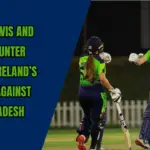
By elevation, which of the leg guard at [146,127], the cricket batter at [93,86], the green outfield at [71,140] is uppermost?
the cricket batter at [93,86]

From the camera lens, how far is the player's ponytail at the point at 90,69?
593 inches

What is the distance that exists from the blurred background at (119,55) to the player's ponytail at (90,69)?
8.97 metres

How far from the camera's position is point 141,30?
29672 mm

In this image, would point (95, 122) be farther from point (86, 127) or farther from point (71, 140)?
point (71, 140)

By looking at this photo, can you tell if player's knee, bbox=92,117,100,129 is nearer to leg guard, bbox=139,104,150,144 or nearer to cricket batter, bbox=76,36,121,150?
cricket batter, bbox=76,36,121,150

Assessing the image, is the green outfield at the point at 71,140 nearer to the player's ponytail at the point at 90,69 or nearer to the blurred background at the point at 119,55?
the blurred background at the point at 119,55

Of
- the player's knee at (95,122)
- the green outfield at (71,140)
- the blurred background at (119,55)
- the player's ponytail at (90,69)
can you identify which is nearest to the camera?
the player's ponytail at (90,69)

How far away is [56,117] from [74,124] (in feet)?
1.74

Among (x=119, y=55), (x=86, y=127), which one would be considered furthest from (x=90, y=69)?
(x=119, y=55)

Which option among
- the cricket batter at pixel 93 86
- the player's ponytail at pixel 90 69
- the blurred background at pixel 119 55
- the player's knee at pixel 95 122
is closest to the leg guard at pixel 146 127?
the cricket batter at pixel 93 86

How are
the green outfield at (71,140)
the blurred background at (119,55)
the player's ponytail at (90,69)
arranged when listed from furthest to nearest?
1. the blurred background at (119,55)
2. the green outfield at (71,140)
3. the player's ponytail at (90,69)

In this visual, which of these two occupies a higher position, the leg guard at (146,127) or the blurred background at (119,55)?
the blurred background at (119,55)

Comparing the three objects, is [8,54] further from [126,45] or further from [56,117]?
[126,45]

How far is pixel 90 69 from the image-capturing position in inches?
595
